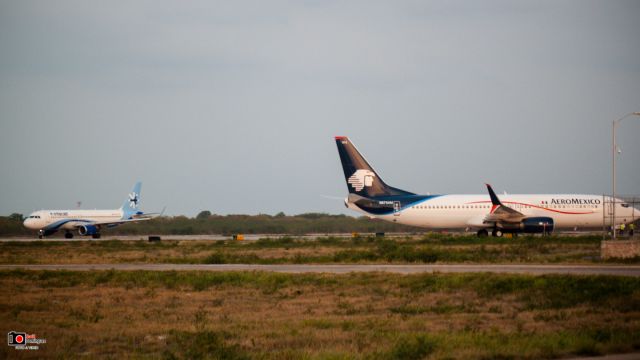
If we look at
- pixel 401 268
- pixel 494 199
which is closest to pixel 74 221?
pixel 494 199

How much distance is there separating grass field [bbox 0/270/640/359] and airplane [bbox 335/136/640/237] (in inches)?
1439

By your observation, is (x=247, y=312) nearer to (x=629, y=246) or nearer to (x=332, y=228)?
(x=629, y=246)

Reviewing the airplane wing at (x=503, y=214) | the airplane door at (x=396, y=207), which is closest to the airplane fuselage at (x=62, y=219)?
the airplane door at (x=396, y=207)

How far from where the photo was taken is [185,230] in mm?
Result: 102625

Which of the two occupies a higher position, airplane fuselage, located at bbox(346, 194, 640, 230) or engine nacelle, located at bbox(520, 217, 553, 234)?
airplane fuselage, located at bbox(346, 194, 640, 230)

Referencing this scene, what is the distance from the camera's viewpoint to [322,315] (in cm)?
2048

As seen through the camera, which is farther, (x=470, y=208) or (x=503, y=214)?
(x=470, y=208)

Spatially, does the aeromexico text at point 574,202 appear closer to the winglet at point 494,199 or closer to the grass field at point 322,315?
the winglet at point 494,199

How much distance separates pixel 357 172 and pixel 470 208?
10.8m

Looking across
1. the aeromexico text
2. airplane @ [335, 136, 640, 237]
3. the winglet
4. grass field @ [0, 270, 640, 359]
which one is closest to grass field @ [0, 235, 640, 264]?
grass field @ [0, 270, 640, 359]

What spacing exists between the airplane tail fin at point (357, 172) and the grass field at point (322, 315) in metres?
36.4

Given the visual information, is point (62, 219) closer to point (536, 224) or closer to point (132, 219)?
point (132, 219)

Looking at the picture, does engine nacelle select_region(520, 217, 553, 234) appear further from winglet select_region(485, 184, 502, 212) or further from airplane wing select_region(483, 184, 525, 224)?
winglet select_region(485, 184, 502, 212)

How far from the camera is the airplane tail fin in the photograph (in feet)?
217
